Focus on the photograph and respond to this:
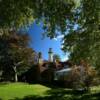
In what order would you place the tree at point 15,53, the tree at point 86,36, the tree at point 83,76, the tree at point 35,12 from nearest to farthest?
the tree at point 35,12 < the tree at point 86,36 < the tree at point 83,76 < the tree at point 15,53

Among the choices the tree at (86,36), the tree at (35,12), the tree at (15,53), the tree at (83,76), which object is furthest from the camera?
the tree at (15,53)

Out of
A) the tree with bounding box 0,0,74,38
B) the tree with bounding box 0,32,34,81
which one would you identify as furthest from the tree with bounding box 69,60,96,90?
the tree with bounding box 0,0,74,38

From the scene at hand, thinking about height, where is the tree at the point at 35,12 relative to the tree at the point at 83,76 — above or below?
above

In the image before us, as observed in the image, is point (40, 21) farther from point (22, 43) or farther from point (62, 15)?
point (22, 43)

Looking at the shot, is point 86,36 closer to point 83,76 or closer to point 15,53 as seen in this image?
point 83,76

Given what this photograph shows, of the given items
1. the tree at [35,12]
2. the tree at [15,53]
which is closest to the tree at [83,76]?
the tree at [15,53]

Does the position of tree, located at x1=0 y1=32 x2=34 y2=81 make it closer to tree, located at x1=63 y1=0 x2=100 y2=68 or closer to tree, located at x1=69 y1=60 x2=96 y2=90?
tree, located at x1=69 y1=60 x2=96 y2=90

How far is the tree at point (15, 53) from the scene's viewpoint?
55.9 meters

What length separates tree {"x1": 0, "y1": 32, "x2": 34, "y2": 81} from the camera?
183 feet

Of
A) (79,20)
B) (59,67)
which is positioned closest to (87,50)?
(79,20)

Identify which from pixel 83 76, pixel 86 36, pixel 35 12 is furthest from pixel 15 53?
pixel 35 12

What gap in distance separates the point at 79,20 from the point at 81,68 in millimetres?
23280

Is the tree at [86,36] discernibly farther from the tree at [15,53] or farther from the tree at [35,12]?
the tree at [15,53]

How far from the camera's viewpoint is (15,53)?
183 feet
